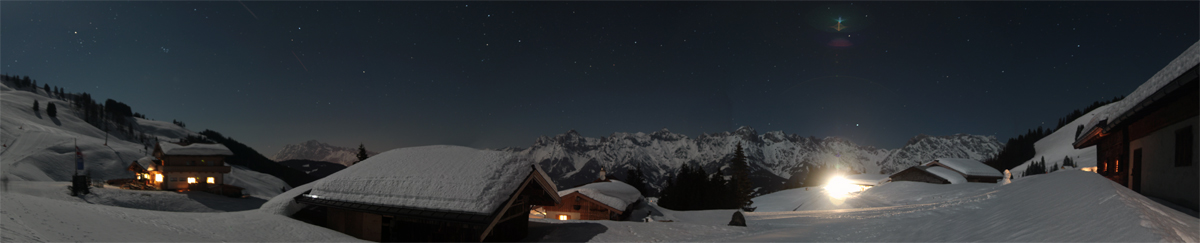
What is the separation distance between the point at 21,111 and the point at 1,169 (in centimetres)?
10050

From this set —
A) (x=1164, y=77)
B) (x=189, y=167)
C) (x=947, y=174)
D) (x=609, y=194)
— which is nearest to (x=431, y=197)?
(x=1164, y=77)

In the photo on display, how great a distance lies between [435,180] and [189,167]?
114 ft

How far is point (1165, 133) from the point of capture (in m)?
8.24

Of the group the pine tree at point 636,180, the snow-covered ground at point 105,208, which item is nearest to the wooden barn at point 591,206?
the snow-covered ground at point 105,208

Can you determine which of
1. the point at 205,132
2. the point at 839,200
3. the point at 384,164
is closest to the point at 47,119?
the point at 205,132

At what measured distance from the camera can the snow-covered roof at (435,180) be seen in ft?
33.6

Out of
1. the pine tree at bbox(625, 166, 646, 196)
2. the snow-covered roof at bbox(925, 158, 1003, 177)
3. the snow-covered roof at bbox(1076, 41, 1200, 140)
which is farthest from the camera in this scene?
the pine tree at bbox(625, 166, 646, 196)

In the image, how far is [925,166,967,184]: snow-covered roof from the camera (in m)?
43.4

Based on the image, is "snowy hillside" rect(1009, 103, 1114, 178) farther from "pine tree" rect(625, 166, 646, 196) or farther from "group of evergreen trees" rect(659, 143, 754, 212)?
"pine tree" rect(625, 166, 646, 196)

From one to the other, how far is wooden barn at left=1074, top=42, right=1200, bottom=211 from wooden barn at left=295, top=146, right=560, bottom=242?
1259 centimetres

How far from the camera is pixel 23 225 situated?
5.19 m

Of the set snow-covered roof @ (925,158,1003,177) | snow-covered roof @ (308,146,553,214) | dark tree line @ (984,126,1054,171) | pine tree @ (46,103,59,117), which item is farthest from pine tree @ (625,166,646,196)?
pine tree @ (46,103,59,117)

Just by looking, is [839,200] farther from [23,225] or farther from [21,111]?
[21,111]

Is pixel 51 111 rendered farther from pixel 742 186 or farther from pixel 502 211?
pixel 502 211
